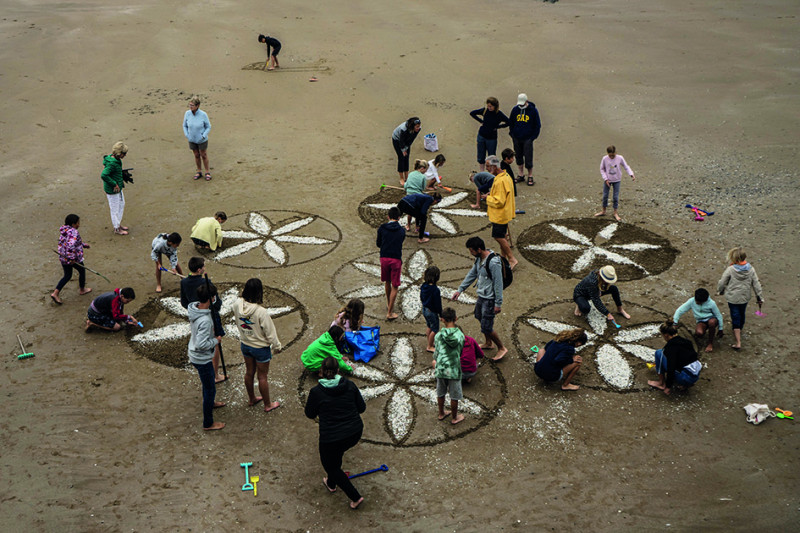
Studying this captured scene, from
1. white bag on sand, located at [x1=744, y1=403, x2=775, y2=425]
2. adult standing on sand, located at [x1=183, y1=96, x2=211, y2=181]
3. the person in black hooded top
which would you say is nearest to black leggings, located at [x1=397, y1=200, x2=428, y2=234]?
adult standing on sand, located at [x1=183, y1=96, x2=211, y2=181]

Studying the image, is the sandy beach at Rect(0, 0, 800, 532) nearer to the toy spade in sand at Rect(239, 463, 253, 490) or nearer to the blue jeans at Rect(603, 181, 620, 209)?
the toy spade in sand at Rect(239, 463, 253, 490)

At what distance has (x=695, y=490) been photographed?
26.5ft

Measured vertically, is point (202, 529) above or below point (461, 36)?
below

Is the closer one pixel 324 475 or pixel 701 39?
pixel 324 475

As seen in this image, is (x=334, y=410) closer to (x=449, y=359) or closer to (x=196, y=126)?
(x=449, y=359)

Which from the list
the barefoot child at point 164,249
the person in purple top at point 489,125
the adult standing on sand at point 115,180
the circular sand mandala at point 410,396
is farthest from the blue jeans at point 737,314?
the adult standing on sand at point 115,180

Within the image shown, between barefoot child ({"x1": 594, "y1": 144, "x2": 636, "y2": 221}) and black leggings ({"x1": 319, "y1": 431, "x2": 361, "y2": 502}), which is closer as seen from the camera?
black leggings ({"x1": 319, "y1": 431, "x2": 361, "y2": 502})

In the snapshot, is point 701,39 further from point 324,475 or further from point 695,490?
point 324,475

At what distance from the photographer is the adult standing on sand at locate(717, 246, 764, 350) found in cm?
1056

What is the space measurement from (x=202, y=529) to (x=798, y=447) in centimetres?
778

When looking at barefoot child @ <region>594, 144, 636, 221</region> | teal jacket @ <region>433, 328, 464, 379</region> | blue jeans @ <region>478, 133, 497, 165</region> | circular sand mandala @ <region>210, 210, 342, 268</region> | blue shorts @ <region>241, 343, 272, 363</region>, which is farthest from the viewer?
blue jeans @ <region>478, 133, 497, 165</region>

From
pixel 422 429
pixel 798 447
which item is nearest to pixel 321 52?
pixel 422 429

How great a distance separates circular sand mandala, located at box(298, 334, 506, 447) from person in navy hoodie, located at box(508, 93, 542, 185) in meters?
7.54

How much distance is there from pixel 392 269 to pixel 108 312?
4970mm
